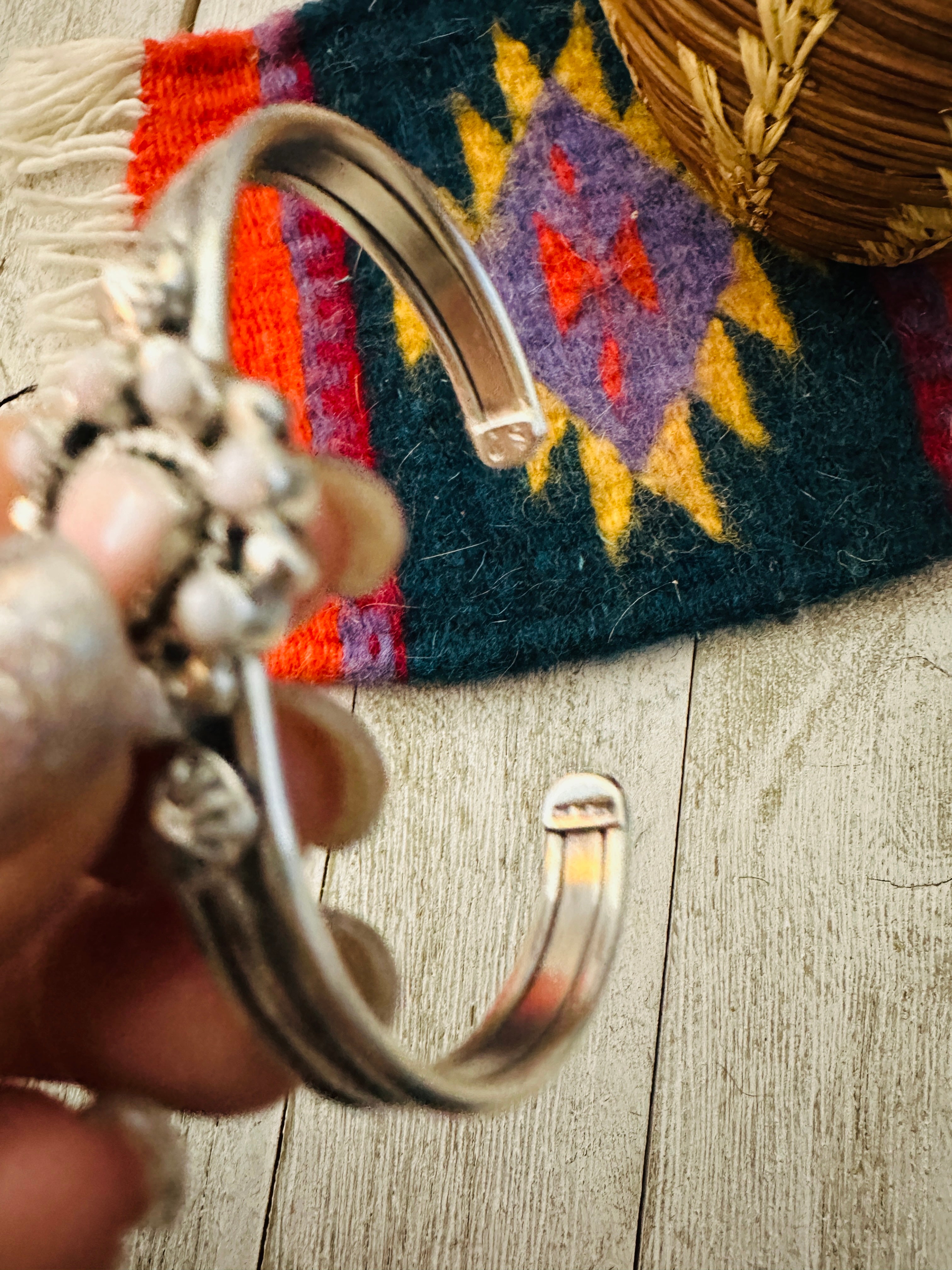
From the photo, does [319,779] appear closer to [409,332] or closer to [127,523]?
[127,523]

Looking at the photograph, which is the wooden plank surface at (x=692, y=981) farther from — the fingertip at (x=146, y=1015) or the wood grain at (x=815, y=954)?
the fingertip at (x=146, y=1015)

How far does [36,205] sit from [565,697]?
9.3 inches

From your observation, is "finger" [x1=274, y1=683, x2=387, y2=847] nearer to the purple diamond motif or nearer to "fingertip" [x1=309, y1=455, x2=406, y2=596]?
"fingertip" [x1=309, y1=455, x2=406, y2=596]

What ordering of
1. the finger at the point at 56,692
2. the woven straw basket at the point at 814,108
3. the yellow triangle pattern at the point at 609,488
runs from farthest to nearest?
the yellow triangle pattern at the point at 609,488, the woven straw basket at the point at 814,108, the finger at the point at 56,692

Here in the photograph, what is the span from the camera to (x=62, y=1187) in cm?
16

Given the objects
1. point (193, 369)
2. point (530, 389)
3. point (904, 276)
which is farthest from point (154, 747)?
point (904, 276)

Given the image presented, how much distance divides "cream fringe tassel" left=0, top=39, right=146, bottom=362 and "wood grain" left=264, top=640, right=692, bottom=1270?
17 centimetres

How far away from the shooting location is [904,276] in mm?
330

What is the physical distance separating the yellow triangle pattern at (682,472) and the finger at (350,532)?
160 millimetres

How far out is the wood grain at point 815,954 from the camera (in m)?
0.27

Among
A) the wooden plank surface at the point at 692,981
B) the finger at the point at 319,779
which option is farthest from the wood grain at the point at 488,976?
the finger at the point at 319,779

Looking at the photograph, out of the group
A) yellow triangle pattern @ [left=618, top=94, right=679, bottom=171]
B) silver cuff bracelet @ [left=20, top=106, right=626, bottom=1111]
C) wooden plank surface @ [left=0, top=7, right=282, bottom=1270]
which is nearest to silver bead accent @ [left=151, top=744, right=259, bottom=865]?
silver cuff bracelet @ [left=20, top=106, right=626, bottom=1111]

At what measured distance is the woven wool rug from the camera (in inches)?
12.5

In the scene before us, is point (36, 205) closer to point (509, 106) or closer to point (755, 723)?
point (509, 106)
